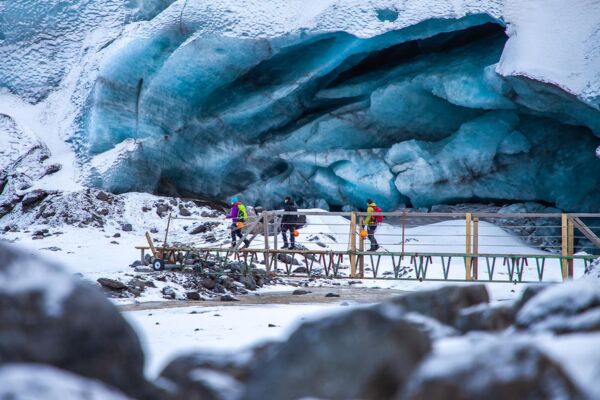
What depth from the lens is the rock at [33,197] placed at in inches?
739

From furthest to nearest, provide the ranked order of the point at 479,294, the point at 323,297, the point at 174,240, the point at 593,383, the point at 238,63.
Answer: the point at 238,63
the point at 174,240
the point at 323,297
the point at 479,294
the point at 593,383

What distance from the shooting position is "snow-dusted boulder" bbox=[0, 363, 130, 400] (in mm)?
2061

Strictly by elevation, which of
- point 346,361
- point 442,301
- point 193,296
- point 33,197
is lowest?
point 193,296

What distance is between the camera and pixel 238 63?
18.8 meters

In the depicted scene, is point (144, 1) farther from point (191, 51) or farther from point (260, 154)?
point (260, 154)

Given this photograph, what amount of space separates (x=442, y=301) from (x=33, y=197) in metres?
17.2

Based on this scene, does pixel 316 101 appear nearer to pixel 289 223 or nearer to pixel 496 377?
pixel 289 223

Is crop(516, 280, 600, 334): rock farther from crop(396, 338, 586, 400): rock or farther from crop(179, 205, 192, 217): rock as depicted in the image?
crop(179, 205, 192, 217): rock

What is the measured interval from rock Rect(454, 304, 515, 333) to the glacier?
42.4ft

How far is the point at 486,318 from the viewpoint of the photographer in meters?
3.36

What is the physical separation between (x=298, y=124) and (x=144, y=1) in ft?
19.9

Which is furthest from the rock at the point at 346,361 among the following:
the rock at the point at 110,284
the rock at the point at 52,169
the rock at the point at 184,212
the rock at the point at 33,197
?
the rock at the point at 52,169

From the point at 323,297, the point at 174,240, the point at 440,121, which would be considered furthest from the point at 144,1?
the point at 323,297

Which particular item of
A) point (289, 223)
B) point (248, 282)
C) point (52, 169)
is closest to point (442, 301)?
point (248, 282)
